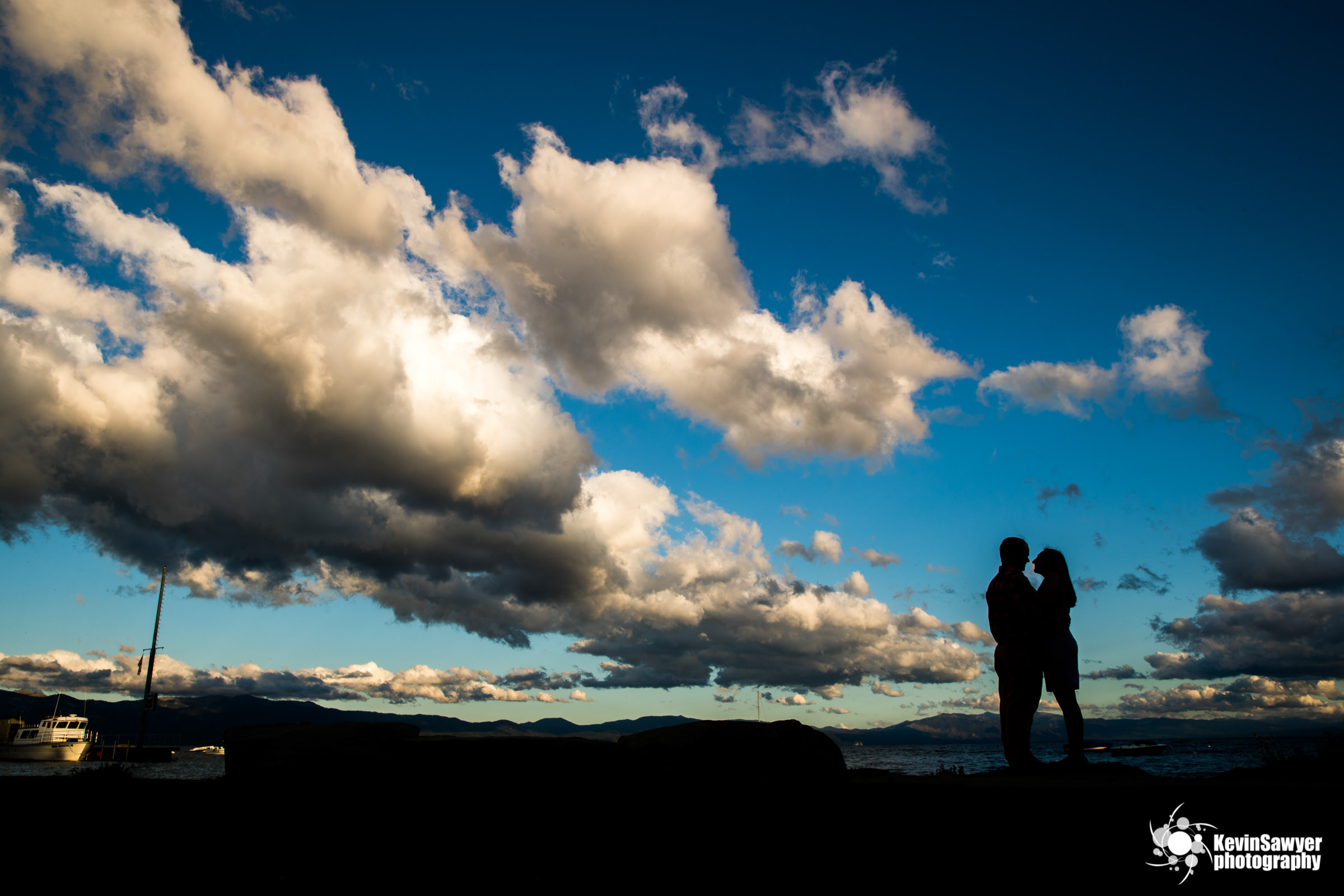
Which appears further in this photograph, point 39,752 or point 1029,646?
point 39,752

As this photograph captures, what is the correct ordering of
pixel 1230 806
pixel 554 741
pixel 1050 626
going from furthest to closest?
pixel 1050 626
pixel 554 741
pixel 1230 806

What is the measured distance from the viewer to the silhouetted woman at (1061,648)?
6.73m

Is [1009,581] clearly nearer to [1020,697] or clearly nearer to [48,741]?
[1020,697]

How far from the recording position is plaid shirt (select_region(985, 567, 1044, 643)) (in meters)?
6.95

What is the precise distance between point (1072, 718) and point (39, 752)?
84.5 meters

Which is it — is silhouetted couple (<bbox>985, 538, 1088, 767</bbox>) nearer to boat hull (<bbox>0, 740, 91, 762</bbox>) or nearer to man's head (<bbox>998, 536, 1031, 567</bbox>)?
man's head (<bbox>998, 536, 1031, 567</bbox>)

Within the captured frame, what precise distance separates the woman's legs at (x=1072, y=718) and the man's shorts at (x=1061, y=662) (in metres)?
0.05

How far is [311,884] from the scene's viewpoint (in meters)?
2.84

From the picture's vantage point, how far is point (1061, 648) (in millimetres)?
6898

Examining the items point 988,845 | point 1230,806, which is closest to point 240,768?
point 988,845

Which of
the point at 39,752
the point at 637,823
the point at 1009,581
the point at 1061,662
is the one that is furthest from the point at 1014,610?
the point at 39,752

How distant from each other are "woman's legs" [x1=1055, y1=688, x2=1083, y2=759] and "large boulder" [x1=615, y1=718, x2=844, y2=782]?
3.48 meters

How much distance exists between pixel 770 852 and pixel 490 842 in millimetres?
1391

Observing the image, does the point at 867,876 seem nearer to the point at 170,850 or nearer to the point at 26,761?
the point at 170,850
